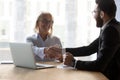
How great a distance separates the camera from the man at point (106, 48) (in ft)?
6.66

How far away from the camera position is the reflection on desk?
181 cm

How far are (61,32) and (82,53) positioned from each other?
791mm

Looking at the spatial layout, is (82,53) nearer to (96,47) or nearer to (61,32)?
(96,47)

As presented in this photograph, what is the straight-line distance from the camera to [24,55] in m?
2.13

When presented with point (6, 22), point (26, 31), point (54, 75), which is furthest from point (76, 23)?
point (54, 75)

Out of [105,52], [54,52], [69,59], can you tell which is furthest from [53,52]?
[105,52]

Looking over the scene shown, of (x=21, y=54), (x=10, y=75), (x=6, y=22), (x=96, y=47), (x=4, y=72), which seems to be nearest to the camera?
(x=10, y=75)

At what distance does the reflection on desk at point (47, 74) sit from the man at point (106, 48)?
77 millimetres

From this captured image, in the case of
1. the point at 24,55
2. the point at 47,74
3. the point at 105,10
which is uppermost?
the point at 105,10

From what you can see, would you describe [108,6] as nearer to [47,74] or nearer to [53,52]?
[53,52]

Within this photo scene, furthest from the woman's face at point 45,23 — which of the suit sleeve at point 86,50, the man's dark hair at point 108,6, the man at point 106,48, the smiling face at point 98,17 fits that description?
the man's dark hair at point 108,6

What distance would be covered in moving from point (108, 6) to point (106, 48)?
0.43m

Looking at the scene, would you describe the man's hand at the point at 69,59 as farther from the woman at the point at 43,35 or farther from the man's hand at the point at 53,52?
the woman at the point at 43,35

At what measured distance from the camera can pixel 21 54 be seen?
7.09 ft
